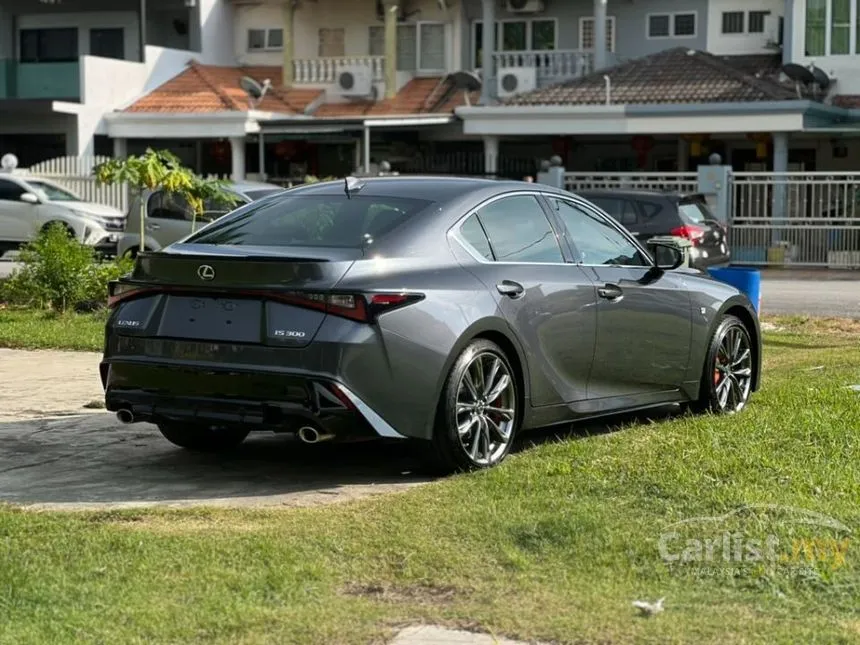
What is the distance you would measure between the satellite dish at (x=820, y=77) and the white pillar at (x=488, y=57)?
7874 mm

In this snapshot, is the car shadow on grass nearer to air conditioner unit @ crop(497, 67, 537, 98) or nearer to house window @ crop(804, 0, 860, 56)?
house window @ crop(804, 0, 860, 56)

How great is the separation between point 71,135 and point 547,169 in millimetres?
13823

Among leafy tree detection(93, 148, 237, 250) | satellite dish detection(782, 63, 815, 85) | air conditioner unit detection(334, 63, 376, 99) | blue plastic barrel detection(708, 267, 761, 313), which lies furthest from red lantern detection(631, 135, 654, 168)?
blue plastic barrel detection(708, 267, 761, 313)

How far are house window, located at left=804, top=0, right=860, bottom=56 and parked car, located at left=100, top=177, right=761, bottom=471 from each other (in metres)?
26.3

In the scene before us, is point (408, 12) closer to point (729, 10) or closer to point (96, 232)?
point (729, 10)

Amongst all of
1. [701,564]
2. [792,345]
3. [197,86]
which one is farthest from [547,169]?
[701,564]

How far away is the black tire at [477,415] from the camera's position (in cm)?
727

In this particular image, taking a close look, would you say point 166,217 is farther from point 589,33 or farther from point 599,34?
point 589,33

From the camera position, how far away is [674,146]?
36.7 m

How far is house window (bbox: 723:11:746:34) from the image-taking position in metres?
36.2

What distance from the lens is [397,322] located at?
708 cm

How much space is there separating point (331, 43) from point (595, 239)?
32964 mm

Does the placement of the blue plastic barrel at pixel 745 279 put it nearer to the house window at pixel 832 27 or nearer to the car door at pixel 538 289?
the car door at pixel 538 289

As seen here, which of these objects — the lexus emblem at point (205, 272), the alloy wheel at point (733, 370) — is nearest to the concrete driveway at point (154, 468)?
the lexus emblem at point (205, 272)
